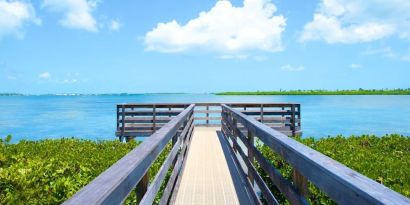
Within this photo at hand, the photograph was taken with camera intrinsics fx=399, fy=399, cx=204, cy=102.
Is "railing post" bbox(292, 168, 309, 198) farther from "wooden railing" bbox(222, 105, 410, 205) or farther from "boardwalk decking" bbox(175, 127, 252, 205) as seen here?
"boardwalk decking" bbox(175, 127, 252, 205)

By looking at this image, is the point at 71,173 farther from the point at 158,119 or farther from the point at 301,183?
the point at 158,119

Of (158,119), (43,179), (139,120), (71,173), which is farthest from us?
(158,119)

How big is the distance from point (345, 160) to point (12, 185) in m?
4.23

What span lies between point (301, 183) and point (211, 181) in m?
3.97

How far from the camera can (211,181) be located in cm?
662

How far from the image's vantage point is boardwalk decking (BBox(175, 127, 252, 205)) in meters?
5.52

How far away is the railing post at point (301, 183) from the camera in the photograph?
2.73 m

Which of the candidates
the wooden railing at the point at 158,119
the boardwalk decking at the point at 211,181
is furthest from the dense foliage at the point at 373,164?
the wooden railing at the point at 158,119

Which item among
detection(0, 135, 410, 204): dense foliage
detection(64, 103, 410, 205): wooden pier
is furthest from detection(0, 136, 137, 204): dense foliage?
detection(64, 103, 410, 205): wooden pier

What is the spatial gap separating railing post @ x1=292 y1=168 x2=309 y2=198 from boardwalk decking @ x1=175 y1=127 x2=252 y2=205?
2547mm

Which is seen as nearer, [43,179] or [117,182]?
[117,182]

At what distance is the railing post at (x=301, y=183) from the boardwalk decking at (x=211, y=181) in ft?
8.35

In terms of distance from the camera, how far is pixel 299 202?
2686 millimetres

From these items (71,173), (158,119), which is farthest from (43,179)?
(158,119)
